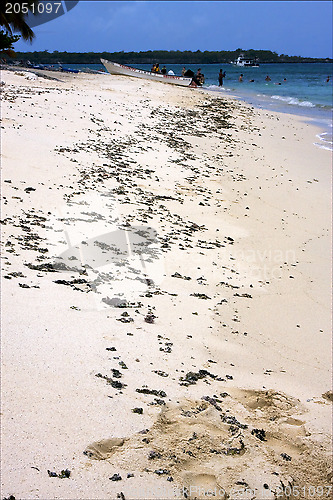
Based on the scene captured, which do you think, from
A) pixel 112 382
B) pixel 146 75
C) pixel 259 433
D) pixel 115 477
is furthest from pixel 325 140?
pixel 146 75

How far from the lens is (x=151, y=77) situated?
4238 cm

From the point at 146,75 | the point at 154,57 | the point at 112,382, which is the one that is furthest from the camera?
the point at 154,57

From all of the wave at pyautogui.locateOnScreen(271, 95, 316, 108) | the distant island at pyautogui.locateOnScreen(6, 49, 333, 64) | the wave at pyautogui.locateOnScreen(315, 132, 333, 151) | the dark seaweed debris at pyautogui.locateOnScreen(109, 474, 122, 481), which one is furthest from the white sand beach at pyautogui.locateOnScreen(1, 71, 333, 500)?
the distant island at pyautogui.locateOnScreen(6, 49, 333, 64)

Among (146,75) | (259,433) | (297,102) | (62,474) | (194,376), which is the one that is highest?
(146,75)

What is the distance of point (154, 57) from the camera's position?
15462 cm

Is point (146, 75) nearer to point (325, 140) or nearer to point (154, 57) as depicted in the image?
point (325, 140)

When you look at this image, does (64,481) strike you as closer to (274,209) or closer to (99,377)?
(99,377)

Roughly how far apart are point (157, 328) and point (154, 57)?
163696 mm

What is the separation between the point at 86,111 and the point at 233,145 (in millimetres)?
5704

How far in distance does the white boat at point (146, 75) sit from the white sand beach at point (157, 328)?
30.3 meters

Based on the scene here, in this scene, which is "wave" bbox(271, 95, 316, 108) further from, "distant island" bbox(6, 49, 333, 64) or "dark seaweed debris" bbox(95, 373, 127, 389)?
"distant island" bbox(6, 49, 333, 64)

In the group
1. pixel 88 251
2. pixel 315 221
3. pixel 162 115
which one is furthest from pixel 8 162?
pixel 162 115

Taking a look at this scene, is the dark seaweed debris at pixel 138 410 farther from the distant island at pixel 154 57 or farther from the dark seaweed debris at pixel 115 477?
the distant island at pixel 154 57

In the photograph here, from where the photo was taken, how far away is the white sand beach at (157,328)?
3049 mm
